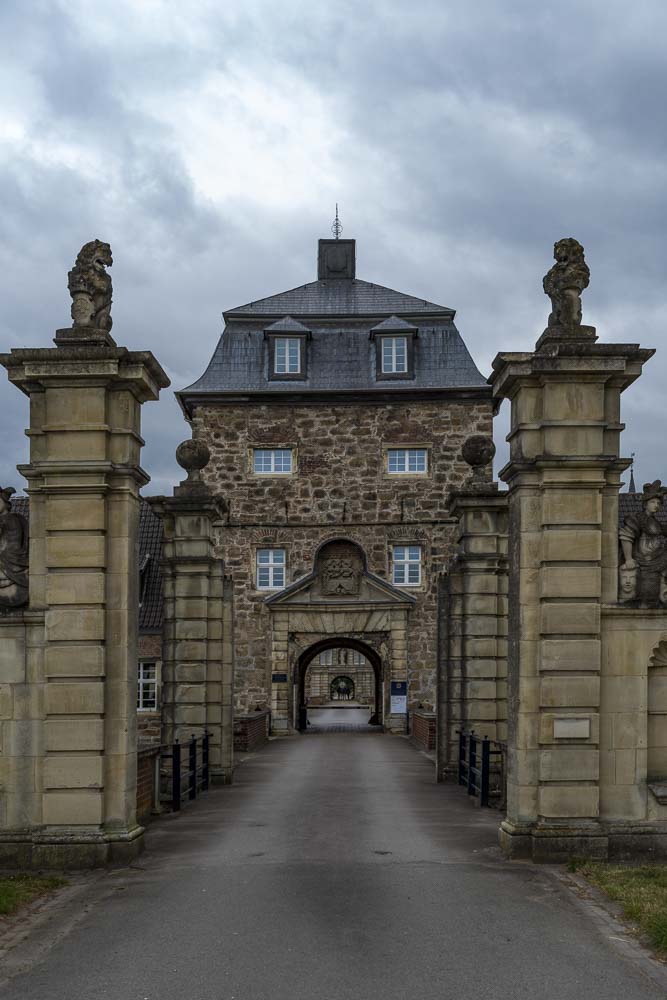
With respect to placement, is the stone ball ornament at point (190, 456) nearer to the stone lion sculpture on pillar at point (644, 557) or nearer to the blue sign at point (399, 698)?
the stone lion sculpture on pillar at point (644, 557)

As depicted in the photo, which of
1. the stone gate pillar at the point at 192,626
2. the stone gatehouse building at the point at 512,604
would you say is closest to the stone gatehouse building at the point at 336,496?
the stone gate pillar at the point at 192,626

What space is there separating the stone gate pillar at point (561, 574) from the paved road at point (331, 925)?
707 mm

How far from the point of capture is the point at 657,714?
1047 cm

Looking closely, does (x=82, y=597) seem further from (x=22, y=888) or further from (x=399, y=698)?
(x=399, y=698)

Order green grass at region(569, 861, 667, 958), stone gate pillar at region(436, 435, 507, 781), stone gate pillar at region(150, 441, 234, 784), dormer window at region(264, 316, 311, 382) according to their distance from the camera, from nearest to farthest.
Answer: green grass at region(569, 861, 667, 958) < stone gate pillar at region(436, 435, 507, 781) < stone gate pillar at region(150, 441, 234, 784) < dormer window at region(264, 316, 311, 382)

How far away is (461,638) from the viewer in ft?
56.1

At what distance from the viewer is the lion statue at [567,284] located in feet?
35.2

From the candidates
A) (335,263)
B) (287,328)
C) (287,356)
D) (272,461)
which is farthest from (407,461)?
(335,263)

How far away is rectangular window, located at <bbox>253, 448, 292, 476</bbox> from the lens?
35156 millimetres

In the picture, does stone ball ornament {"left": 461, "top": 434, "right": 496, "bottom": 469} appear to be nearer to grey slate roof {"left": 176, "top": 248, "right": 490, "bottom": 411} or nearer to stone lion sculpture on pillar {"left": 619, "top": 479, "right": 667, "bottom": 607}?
stone lion sculpture on pillar {"left": 619, "top": 479, "right": 667, "bottom": 607}

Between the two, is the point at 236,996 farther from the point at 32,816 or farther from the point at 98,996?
the point at 32,816

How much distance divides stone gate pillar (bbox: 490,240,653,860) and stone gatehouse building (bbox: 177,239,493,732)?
2358 cm

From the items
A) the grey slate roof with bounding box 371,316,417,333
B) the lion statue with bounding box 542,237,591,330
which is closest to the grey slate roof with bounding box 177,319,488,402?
the grey slate roof with bounding box 371,316,417,333

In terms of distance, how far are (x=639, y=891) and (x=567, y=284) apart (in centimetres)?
540
